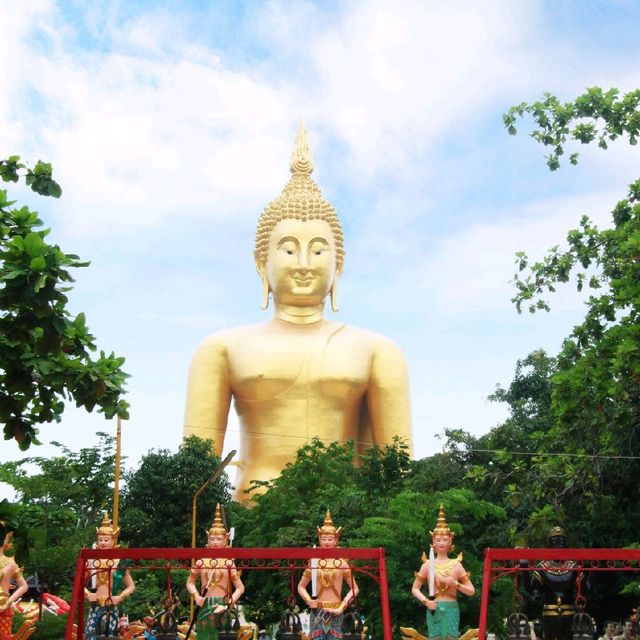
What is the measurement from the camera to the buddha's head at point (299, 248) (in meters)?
23.7

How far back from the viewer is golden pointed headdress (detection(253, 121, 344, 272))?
2400 cm

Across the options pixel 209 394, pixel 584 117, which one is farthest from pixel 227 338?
pixel 584 117

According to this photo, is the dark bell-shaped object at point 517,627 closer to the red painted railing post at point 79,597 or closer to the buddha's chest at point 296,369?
the red painted railing post at point 79,597

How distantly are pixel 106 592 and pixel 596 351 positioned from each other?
645 cm

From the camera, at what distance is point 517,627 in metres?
9.34

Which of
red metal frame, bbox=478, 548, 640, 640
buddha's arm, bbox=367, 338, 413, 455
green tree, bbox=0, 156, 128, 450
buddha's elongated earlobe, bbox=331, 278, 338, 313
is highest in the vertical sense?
buddha's elongated earlobe, bbox=331, 278, 338, 313

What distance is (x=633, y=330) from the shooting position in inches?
526

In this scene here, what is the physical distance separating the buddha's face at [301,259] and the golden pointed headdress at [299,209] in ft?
0.63

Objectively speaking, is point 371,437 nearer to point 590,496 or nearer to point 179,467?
point 179,467

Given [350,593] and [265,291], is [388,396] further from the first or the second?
[350,593]

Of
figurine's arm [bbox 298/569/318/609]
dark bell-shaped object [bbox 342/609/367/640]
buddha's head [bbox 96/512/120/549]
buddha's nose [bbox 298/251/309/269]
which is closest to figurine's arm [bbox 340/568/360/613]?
dark bell-shaped object [bbox 342/609/367/640]

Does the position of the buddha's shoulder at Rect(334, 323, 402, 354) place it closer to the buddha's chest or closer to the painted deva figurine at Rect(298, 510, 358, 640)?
the buddha's chest

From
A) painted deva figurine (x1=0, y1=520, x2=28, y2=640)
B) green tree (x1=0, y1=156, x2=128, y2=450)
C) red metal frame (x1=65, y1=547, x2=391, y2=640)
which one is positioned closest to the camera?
green tree (x1=0, y1=156, x2=128, y2=450)

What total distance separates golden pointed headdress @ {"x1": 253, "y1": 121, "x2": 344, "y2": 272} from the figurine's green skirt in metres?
14.2
